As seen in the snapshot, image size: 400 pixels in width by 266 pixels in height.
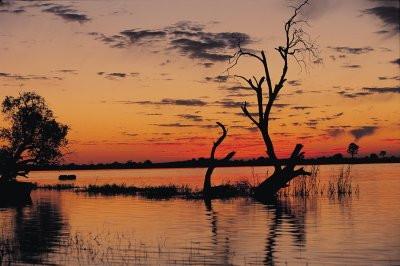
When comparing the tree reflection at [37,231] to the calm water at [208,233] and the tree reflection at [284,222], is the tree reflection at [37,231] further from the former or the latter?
the tree reflection at [284,222]

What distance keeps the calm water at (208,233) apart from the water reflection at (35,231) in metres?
0.04

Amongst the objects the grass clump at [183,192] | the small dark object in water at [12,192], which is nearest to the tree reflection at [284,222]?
the grass clump at [183,192]

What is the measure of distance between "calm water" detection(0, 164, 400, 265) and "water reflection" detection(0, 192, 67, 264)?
0.04 m

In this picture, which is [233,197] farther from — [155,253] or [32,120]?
[155,253]

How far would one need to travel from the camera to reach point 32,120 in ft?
196

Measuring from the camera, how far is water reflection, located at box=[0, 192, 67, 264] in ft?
74.7

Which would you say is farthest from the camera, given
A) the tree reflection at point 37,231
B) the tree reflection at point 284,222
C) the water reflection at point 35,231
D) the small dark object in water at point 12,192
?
the small dark object in water at point 12,192

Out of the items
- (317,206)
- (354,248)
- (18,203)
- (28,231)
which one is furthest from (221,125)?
(354,248)

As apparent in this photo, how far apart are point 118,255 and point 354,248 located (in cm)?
916

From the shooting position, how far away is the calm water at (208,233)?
21.6 m

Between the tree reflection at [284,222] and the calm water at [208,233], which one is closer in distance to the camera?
the calm water at [208,233]

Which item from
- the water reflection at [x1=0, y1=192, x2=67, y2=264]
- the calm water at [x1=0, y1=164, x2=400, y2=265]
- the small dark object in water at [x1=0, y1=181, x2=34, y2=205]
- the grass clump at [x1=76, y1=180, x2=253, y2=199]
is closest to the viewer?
the calm water at [x1=0, y1=164, x2=400, y2=265]

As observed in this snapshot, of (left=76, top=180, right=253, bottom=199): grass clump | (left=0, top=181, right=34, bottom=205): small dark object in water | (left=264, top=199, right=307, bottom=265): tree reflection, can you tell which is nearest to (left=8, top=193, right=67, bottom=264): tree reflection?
(left=0, top=181, right=34, bottom=205): small dark object in water

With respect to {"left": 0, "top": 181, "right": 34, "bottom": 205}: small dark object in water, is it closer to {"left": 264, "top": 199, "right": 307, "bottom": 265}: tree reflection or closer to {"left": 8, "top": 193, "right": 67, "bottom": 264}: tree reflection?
{"left": 8, "top": 193, "right": 67, "bottom": 264}: tree reflection
